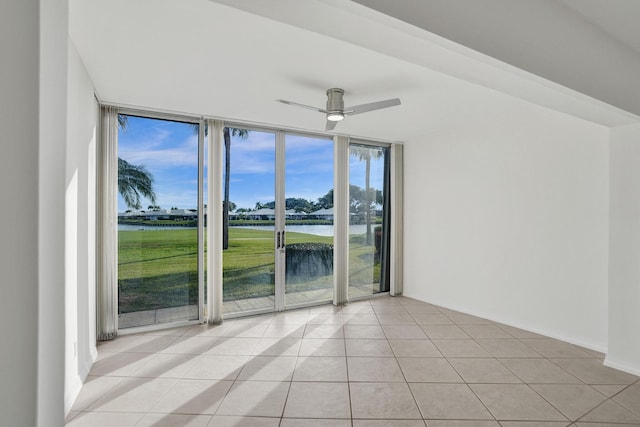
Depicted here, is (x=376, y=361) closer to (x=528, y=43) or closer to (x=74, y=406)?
(x=74, y=406)

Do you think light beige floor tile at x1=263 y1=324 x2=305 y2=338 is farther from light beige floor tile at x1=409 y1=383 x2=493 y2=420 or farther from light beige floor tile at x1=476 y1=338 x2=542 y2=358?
light beige floor tile at x1=476 y1=338 x2=542 y2=358

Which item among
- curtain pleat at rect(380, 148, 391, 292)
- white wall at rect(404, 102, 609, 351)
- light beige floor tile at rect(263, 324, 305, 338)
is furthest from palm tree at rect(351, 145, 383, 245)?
light beige floor tile at rect(263, 324, 305, 338)

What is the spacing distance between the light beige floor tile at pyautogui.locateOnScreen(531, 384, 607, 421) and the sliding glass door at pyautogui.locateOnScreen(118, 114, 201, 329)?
3.81 meters

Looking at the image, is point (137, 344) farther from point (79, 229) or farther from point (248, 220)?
point (248, 220)

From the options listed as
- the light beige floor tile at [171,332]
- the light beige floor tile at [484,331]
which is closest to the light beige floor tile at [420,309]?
the light beige floor tile at [484,331]

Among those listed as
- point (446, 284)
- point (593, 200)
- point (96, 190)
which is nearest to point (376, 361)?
point (446, 284)

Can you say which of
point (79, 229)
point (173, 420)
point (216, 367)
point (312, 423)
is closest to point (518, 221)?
point (312, 423)

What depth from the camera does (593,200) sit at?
10.6 ft

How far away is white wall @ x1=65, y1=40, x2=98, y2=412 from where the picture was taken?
87.7 inches

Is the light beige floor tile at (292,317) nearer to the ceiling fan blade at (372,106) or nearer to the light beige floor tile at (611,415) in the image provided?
the ceiling fan blade at (372,106)

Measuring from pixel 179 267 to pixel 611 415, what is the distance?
14.4 ft

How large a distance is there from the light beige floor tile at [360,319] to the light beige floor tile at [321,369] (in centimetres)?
109

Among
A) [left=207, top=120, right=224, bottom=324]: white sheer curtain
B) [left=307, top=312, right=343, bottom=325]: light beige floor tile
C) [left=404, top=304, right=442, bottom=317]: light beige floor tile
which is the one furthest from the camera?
[left=404, top=304, right=442, bottom=317]: light beige floor tile

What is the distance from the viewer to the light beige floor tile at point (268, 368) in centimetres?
272
